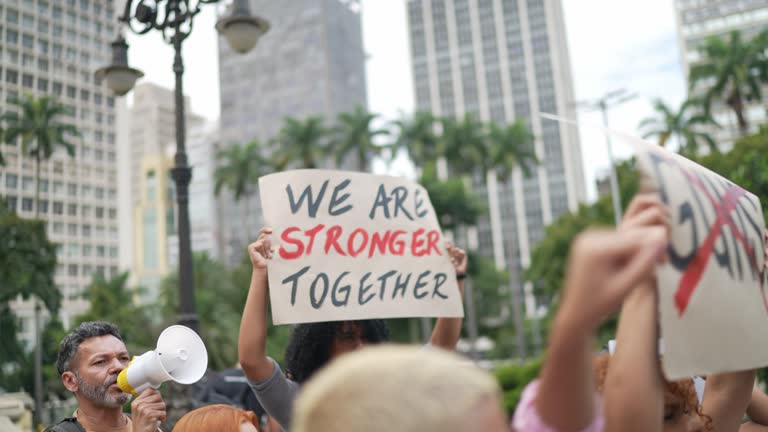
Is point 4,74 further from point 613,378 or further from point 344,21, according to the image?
point 613,378

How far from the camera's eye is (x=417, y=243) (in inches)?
129

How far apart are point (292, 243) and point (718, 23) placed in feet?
281

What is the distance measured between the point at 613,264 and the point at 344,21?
335 ft

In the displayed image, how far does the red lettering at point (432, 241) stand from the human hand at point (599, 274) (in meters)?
2.13

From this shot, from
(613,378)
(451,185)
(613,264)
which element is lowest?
(613,378)

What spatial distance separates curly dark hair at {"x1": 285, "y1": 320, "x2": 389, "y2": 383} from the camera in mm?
2791

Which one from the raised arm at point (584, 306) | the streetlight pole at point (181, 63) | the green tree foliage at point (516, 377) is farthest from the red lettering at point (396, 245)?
the green tree foliage at point (516, 377)

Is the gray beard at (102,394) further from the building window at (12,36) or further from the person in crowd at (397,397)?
the building window at (12,36)

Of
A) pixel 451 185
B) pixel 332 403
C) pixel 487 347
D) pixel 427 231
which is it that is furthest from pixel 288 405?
A: pixel 487 347

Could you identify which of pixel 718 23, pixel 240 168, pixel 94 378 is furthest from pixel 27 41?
pixel 94 378

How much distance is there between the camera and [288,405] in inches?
93.8

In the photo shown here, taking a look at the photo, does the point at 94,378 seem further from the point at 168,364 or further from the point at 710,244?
the point at 710,244

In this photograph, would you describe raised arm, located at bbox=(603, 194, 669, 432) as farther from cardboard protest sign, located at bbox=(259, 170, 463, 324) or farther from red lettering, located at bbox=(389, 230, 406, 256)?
red lettering, located at bbox=(389, 230, 406, 256)

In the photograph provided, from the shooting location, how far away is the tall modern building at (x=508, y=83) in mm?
105625
